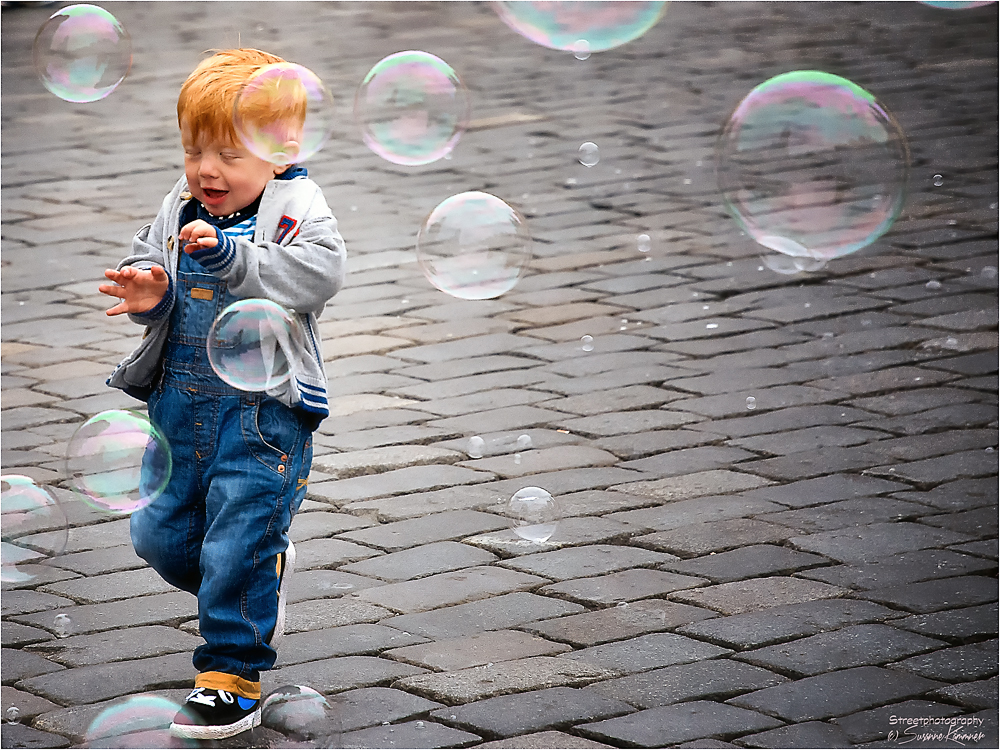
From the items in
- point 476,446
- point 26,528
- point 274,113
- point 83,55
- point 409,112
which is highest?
point 274,113

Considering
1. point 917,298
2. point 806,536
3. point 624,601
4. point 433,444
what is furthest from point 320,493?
point 917,298

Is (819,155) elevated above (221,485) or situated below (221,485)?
above

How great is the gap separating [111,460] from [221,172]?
0.68 meters

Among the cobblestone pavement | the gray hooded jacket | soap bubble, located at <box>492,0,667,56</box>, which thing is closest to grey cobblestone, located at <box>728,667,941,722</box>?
the cobblestone pavement

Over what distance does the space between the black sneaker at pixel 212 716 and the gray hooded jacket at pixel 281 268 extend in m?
0.54

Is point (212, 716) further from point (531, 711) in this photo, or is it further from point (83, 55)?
point (83, 55)

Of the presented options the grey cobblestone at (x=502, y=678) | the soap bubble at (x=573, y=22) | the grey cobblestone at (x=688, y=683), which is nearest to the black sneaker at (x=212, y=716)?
the grey cobblestone at (x=502, y=678)

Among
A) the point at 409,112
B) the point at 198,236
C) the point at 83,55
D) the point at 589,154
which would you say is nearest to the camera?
the point at 198,236

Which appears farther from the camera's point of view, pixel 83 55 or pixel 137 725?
pixel 83 55

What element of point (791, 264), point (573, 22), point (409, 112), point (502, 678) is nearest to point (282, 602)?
point (502, 678)

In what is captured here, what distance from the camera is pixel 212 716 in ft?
8.99

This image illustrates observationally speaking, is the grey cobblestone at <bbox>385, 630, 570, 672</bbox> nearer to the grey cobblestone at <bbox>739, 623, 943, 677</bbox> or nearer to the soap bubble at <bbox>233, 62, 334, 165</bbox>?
the grey cobblestone at <bbox>739, 623, 943, 677</bbox>

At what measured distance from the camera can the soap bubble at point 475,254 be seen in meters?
4.05

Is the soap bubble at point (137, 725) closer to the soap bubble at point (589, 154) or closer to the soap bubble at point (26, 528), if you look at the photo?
the soap bubble at point (26, 528)
